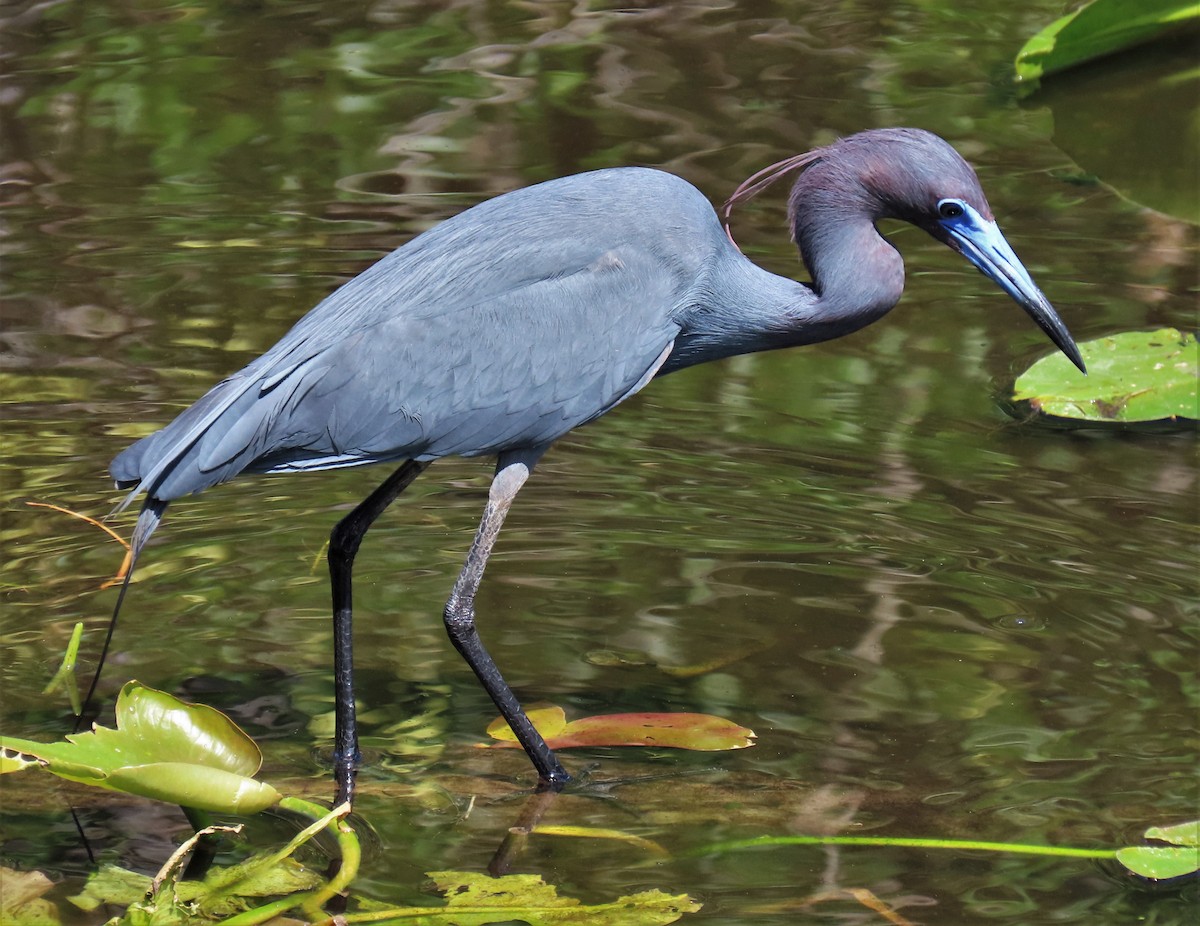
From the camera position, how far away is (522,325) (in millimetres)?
4449

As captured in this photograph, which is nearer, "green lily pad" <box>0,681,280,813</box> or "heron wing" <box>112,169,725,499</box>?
"green lily pad" <box>0,681,280,813</box>

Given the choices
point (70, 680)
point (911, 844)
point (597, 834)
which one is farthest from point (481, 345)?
point (911, 844)

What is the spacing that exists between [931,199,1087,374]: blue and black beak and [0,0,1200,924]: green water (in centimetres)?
109

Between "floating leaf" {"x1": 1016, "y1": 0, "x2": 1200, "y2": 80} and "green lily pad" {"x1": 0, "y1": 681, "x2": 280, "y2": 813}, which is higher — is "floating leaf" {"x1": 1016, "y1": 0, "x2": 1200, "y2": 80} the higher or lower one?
the higher one

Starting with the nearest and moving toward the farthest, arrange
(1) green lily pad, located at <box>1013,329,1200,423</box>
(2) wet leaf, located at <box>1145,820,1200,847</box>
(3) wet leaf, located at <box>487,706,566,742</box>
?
(2) wet leaf, located at <box>1145,820,1200,847</box>
(3) wet leaf, located at <box>487,706,566,742</box>
(1) green lily pad, located at <box>1013,329,1200,423</box>

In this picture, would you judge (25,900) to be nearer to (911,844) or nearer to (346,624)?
(346,624)

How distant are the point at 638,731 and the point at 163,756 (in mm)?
1436

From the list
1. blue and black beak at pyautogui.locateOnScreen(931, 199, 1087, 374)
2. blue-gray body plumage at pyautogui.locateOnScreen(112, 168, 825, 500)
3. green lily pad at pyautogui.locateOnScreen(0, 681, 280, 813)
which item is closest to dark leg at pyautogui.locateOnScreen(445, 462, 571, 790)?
blue-gray body plumage at pyautogui.locateOnScreen(112, 168, 825, 500)

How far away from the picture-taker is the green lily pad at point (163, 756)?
3.54 m

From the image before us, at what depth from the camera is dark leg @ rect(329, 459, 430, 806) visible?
456cm

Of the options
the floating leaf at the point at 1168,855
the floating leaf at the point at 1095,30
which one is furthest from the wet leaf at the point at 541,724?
the floating leaf at the point at 1095,30

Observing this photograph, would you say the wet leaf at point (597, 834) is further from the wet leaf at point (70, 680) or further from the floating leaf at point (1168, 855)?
the wet leaf at point (70, 680)

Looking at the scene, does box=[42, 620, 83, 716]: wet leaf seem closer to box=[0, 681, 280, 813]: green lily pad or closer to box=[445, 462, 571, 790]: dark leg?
box=[0, 681, 280, 813]: green lily pad

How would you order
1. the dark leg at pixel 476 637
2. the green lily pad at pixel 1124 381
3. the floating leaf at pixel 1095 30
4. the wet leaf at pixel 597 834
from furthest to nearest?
Answer: the floating leaf at pixel 1095 30 → the green lily pad at pixel 1124 381 → the dark leg at pixel 476 637 → the wet leaf at pixel 597 834
